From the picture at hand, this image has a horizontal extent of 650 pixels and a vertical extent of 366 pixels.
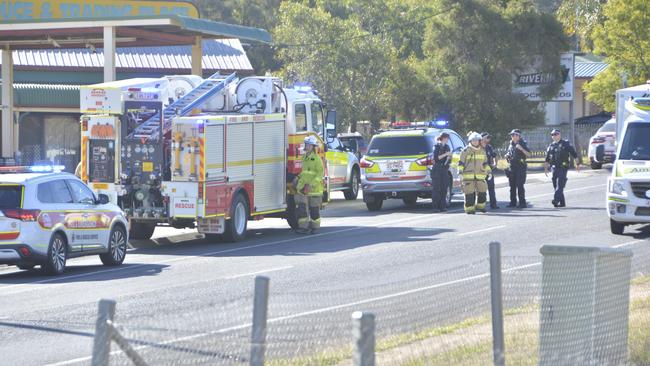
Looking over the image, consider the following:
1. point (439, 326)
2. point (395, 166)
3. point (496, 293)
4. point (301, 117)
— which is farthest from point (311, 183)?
point (496, 293)

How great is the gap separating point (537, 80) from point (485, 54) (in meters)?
2.81

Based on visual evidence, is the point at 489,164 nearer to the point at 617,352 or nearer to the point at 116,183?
the point at 116,183

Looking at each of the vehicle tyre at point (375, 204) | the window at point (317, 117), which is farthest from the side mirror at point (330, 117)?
the vehicle tyre at point (375, 204)

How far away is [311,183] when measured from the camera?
23094mm

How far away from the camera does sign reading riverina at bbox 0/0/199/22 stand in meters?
28.7

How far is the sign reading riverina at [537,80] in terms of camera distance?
4603 cm

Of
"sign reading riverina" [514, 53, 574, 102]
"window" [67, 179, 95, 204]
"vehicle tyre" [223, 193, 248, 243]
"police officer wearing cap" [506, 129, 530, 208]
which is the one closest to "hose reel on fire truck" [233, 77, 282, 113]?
"vehicle tyre" [223, 193, 248, 243]

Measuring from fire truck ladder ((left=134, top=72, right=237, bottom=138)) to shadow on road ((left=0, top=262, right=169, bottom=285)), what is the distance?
10.9 ft

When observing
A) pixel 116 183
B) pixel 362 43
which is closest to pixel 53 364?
pixel 116 183

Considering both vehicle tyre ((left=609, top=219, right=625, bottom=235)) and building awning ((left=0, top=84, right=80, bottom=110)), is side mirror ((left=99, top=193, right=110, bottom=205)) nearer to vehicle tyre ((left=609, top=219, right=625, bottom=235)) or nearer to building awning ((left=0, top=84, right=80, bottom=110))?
vehicle tyre ((left=609, top=219, right=625, bottom=235))

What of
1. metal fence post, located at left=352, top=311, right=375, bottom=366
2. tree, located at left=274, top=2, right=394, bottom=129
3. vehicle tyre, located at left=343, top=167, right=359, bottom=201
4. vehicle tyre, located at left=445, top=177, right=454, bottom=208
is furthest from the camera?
tree, located at left=274, top=2, right=394, bottom=129

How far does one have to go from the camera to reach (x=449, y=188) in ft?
92.3

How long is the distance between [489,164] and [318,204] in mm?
4955

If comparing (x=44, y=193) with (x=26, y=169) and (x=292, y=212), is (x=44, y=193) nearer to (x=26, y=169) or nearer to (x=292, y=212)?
(x=26, y=169)
